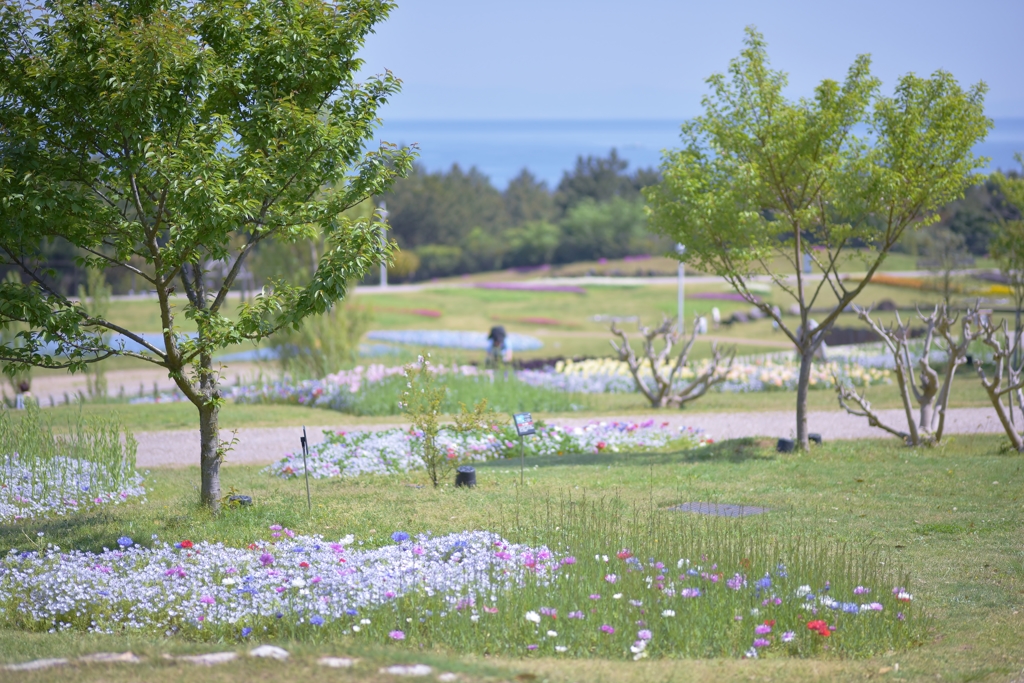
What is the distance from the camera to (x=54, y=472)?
8031mm

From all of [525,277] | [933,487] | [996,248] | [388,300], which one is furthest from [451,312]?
[933,487]

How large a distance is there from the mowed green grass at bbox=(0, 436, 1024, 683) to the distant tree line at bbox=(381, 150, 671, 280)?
1459 inches

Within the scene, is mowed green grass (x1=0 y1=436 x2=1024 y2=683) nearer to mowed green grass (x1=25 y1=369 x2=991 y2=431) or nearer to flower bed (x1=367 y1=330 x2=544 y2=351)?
mowed green grass (x1=25 y1=369 x2=991 y2=431)

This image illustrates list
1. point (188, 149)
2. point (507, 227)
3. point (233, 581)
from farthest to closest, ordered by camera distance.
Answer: point (507, 227) → point (188, 149) → point (233, 581)

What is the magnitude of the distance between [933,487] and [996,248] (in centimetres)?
1178

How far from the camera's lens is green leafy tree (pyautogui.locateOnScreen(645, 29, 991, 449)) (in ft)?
31.4

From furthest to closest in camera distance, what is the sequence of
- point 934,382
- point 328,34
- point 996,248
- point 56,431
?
point 996,248 → point 56,431 → point 934,382 → point 328,34

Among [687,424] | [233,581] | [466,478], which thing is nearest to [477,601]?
[233,581]

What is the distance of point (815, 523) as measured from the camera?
23.5ft

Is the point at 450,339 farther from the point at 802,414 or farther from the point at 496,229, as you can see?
the point at 496,229

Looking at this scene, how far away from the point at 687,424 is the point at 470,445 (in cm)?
368

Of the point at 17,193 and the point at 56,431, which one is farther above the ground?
the point at 17,193

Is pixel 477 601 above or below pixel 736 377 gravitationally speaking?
below

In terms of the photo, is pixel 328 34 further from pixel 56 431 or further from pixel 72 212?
pixel 56 431
